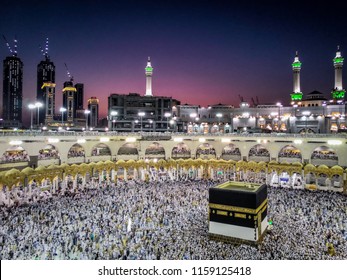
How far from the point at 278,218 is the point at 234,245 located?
4407mm

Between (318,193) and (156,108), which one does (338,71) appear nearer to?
(156,108)

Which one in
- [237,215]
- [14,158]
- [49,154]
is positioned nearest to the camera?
[237,215]

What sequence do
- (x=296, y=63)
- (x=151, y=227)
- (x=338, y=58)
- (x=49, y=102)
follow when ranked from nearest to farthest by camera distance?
(x=151, y=227) → (x=338, y=58) → (x=296, y=63) → (x=49, y=102)

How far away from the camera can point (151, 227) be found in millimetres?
15273

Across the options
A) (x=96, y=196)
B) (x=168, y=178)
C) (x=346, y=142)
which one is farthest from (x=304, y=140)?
(x=96, y=196)

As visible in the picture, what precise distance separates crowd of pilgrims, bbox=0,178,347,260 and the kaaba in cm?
56

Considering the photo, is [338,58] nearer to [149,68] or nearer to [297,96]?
[297,96]

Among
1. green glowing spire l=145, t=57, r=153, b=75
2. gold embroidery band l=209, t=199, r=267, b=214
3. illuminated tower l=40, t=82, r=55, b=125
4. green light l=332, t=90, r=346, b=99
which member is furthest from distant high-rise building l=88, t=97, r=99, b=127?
gold embroidery band l=209, t=199, r=267, b=214

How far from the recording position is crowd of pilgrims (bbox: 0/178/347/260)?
12156 millimetres

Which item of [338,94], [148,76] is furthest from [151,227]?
[338,94]

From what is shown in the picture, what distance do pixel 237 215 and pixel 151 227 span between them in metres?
4.56

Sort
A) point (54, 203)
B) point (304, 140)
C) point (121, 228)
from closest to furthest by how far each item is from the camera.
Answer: point (121, 228), point (54, 203), point (304, 140)

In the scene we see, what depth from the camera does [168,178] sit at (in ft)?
100

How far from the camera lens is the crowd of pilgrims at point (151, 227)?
12.2 meters
